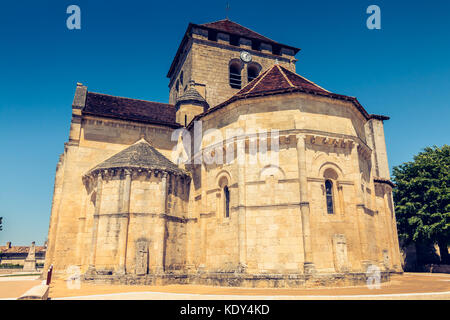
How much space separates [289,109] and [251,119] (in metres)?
2.16

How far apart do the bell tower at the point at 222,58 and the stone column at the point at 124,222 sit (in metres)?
11.3

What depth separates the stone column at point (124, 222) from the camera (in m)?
18.8

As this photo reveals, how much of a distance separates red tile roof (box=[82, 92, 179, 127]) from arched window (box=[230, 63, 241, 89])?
6068 millimetres

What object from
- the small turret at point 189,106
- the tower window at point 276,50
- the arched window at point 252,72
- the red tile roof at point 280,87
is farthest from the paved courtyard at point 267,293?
the tower window at point 276,50

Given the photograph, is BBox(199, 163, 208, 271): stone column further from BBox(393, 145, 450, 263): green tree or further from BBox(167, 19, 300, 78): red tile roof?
BBox(393, 145, 450, 263): green tree

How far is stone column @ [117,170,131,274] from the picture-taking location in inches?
741

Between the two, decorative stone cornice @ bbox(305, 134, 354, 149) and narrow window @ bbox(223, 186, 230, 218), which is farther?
narrow window @ bbox(223, 186, 230, 218)

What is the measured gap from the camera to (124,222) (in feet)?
63.9

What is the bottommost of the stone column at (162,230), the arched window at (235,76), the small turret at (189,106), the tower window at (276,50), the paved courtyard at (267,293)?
the paved courtyard at (267,293)

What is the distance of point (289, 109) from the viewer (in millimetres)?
18203

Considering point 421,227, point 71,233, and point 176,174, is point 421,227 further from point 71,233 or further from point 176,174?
point 71,233

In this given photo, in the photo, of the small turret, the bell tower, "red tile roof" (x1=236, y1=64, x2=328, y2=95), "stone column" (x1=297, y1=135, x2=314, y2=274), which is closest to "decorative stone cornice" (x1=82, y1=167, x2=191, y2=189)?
the small turret

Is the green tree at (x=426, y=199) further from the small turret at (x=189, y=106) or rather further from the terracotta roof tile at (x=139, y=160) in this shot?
the terracotta roof tile at (x=139, y=160)
